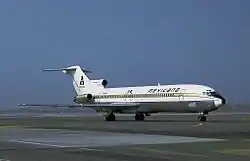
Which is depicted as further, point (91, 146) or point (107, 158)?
point (91, 146)

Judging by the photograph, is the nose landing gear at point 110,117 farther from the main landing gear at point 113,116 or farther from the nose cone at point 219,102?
the nose cone at point 219,102

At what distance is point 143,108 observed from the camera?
5844cm

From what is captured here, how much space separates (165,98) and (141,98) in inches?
143

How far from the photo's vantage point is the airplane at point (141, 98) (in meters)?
53.2

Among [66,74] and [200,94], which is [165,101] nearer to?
[200,94]

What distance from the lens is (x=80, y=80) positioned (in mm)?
67625

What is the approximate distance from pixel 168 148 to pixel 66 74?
51.8m

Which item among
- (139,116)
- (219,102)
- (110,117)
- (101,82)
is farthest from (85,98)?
(219,102)

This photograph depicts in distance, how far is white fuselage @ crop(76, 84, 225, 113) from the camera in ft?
174

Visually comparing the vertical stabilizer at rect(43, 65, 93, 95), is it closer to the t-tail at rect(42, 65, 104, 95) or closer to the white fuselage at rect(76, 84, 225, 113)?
the t-tail at rect(42, 65, 104, 95)

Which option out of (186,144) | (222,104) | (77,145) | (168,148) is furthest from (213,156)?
(222,104)

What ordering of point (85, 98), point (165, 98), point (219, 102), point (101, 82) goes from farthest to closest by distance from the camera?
point (101, 82) → point (85, 98) → point (165, 98) → point (219, 102)

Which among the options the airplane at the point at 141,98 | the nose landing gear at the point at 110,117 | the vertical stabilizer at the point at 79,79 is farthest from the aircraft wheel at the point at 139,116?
the vertical stabilizer at the point at 79,79

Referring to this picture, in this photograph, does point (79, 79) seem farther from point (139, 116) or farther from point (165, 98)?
point (165, 98)
